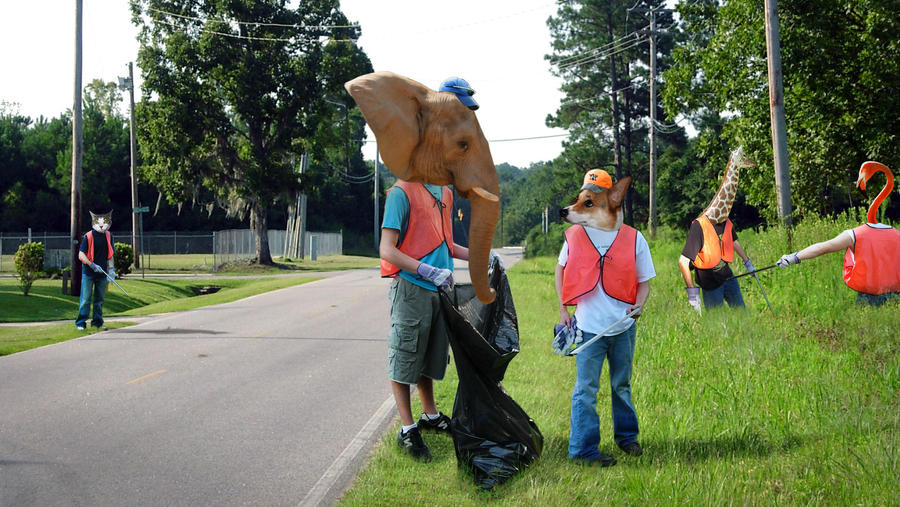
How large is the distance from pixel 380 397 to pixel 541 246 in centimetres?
3925

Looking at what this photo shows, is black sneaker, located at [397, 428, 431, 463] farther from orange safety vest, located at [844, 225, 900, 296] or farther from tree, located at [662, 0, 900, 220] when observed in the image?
tree, located at [662, 0, 900, 220]

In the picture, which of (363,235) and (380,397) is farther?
(363,235)

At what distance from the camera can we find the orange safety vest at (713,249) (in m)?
8.91

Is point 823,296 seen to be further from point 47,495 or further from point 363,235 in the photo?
point 363,235

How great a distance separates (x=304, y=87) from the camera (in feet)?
129

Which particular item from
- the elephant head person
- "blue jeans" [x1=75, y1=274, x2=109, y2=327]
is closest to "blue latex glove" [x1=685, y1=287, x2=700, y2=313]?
the elephant head person

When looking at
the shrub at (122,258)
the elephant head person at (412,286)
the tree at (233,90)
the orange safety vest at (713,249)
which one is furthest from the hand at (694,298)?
the tree at (233,90)

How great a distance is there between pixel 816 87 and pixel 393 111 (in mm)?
16343

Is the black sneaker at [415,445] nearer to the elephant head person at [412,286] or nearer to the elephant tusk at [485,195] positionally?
the elephant head person at [412,286]

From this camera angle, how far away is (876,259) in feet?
22.3

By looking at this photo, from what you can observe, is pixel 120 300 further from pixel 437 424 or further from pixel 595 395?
pixel 595 395

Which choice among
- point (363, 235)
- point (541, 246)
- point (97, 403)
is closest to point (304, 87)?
point (541, 246)

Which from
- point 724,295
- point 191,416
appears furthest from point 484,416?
point 724,295

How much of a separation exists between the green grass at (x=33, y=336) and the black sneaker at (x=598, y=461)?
30.3 feet
